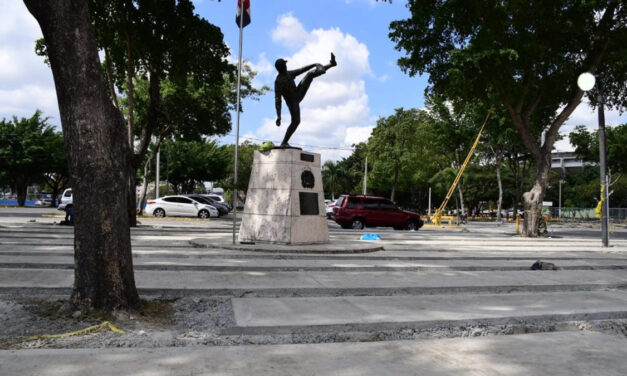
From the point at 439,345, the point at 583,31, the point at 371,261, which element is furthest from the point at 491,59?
the point at 439,345

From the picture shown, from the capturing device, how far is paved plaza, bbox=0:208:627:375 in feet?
12.5

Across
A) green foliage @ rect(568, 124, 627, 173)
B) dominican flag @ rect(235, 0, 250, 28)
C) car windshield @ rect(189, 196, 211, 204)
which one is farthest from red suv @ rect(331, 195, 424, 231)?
green foliage @ rect(568, 124, 627, 173)

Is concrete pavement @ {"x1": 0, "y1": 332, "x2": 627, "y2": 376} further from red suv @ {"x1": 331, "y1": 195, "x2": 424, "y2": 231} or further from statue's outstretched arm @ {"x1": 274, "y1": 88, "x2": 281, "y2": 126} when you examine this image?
red suv @ {"x1": 331, "y1": 195, "x2": 424, "y2": 231}

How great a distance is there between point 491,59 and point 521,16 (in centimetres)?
207

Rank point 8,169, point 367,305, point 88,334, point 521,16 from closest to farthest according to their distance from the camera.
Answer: point 88,334 → point 367,305 → point 521,16 → point 8,169

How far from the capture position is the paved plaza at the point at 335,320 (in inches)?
150

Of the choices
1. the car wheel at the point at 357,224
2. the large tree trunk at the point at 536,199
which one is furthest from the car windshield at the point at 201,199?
the large tree trunk at the point at 536,199

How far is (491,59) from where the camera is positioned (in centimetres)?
1744

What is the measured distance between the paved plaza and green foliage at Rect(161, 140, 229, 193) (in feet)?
125

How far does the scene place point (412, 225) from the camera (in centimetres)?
2452

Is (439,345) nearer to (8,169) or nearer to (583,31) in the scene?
(583,31)

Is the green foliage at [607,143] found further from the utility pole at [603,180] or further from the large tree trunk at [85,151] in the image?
the large tree trunk at [85,151]

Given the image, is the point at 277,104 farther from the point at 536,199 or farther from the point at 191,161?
the point at 191,161

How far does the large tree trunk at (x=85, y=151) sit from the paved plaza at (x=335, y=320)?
1.56 ft
